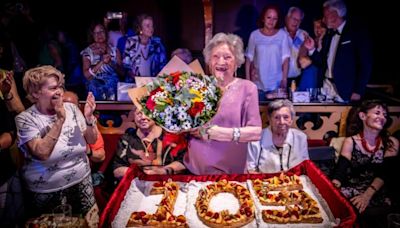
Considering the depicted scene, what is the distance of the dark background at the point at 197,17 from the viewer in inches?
139

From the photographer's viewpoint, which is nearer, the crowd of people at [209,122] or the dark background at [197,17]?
the crowd of people at [209,122]

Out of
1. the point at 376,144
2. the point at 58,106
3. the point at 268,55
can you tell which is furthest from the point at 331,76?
the point at 58,106

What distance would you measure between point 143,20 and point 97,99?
0.88 m

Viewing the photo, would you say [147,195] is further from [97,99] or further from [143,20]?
[143,20]

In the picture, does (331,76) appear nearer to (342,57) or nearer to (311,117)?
(342,57)

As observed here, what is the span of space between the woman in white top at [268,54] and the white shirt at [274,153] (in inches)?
20.2

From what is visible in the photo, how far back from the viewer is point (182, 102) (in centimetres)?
269

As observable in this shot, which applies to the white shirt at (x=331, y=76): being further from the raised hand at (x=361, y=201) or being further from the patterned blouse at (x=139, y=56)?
the patterned blouse at (x=139, y=56)

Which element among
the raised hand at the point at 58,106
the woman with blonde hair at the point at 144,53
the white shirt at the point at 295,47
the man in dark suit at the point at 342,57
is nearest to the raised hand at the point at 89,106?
the raised hand at the point at 58,106

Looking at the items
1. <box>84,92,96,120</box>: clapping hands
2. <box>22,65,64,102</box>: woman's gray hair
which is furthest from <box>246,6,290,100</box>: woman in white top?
<box>22,65,64,102</box>: woman's gray hair

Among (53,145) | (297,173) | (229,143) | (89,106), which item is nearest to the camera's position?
(53,145)

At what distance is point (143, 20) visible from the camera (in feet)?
11.6

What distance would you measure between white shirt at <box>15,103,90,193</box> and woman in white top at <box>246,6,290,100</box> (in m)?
1.67

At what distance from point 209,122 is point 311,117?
1277mm
